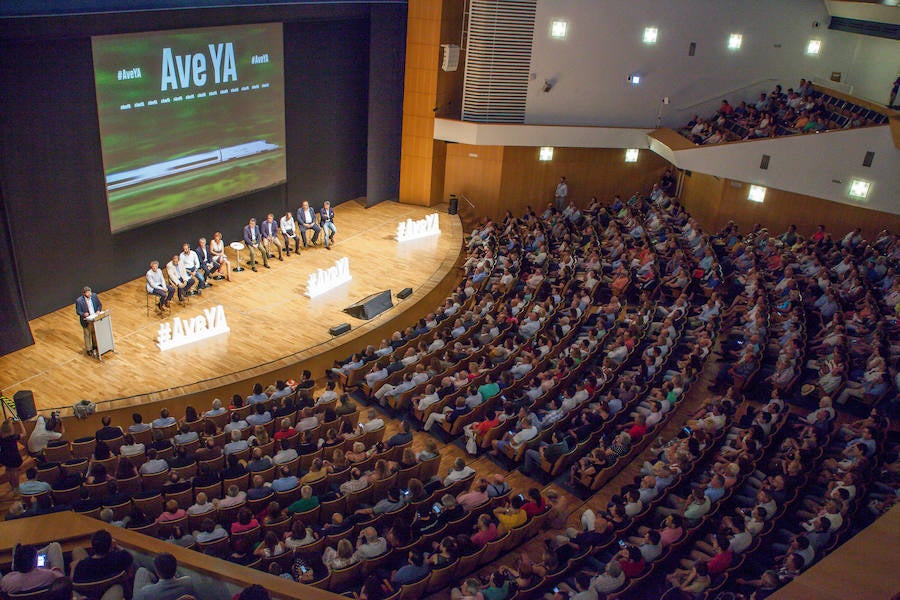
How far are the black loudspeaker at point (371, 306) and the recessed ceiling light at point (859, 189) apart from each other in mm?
9198

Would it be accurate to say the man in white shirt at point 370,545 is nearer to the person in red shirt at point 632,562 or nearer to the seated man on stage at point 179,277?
the person in red shirt at point 632,562

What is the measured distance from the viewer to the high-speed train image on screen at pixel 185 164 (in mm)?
11250

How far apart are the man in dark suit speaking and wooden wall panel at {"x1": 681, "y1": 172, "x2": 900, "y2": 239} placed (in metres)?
13.3

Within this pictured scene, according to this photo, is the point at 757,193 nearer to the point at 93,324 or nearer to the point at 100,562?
the point at 93,324

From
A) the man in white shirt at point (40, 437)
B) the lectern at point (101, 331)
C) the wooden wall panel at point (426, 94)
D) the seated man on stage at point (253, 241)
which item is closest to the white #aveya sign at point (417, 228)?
the wooden wall panel at point (426, 94)

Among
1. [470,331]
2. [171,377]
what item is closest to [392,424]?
[470,331]

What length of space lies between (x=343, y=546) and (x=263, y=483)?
1539 millimetres

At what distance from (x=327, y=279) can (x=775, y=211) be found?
10.2 metres

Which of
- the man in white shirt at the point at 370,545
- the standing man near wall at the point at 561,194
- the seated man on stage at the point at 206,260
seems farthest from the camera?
the standing man near wall at the point at 561,194

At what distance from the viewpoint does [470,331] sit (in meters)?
10.5

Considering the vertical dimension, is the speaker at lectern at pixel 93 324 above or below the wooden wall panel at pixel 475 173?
below

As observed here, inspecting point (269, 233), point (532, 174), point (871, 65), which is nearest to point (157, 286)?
point (269, 233)

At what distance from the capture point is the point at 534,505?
6.93 m

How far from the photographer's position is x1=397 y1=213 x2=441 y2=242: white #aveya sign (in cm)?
1498
